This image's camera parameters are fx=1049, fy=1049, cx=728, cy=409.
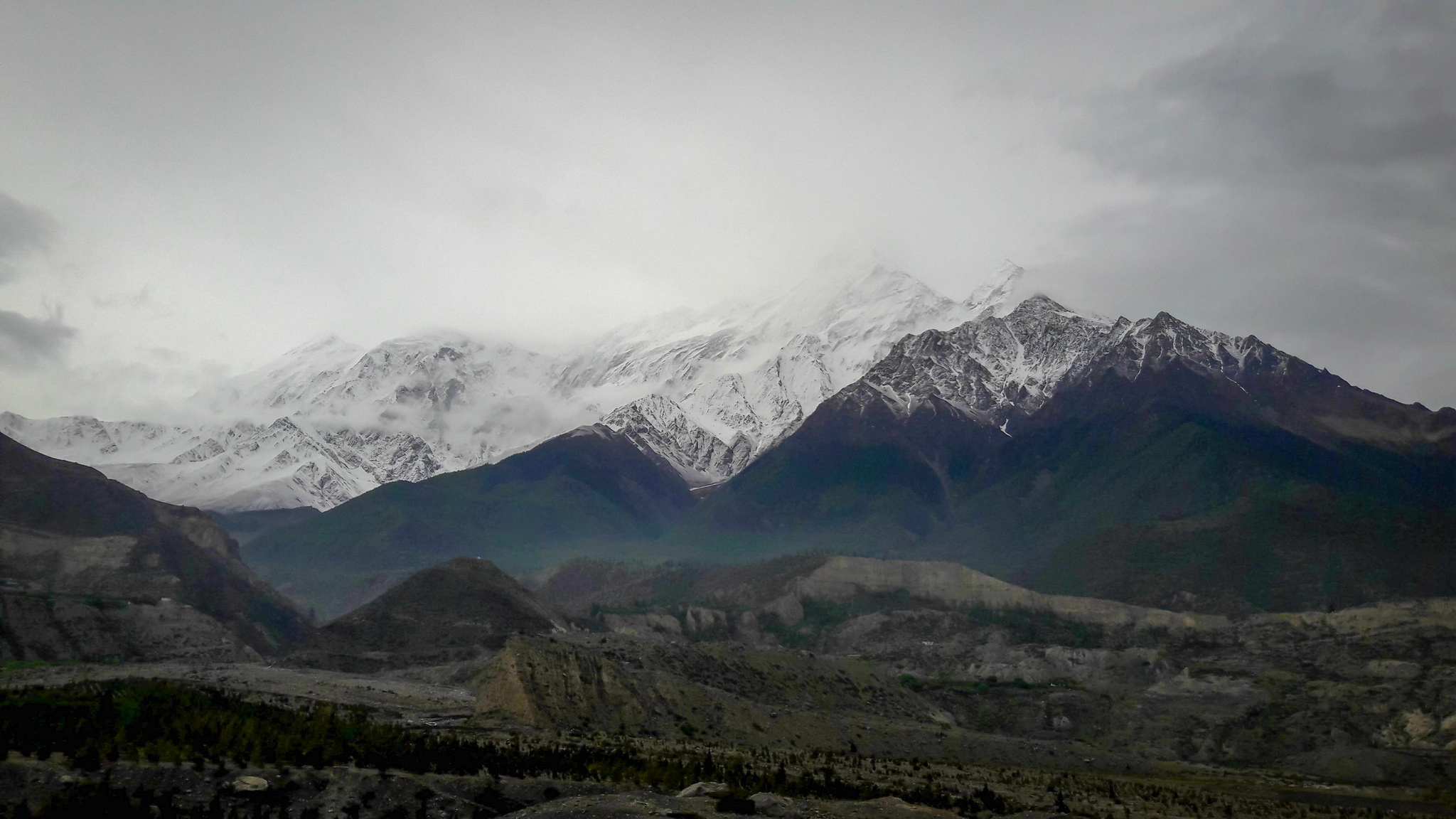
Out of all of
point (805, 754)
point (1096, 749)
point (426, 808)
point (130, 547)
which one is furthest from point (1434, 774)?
point (130, 547)

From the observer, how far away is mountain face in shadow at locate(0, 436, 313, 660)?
330ft

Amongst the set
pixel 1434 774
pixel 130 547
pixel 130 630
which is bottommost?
pixel 1434 774

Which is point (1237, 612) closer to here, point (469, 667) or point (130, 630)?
point (469, 667)

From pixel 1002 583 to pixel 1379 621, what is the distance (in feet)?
220

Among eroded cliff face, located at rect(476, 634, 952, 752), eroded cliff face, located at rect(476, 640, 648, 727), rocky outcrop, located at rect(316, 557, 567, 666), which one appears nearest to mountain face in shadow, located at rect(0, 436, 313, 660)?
rocky outcrop, located at rect(316, 557, 567, 666)

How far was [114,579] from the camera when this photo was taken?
13062cm

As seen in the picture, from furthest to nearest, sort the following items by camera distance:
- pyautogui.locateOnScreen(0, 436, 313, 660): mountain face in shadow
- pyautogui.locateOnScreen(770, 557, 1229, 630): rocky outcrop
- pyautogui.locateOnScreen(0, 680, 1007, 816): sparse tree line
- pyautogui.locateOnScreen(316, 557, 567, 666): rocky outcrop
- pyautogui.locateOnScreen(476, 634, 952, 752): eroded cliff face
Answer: pyautogui.locateOnScreen(770, 557, 1229, 630): rocky outcrop < pyautogui.locateOnScreen(316, 557, 567, 666): rocky outcrop < pyautogui.locateOnScreen(0, 436, 313, 660): mountain face in shadow < pyautogui.locateOnScreen(476, 634, 952, 752): eroded cliff face < pyautogui.locateOnScreen(0, 680, 1007, 816): sparse tree line

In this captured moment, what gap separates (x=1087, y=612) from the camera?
518ft

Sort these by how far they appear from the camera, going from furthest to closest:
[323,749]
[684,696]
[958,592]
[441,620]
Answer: [958,592] → [441,620] → [684,696] → [323,749]

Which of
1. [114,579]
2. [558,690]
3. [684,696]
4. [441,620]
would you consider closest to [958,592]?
[441,620]

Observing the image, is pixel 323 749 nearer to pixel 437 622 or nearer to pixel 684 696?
pixel 684 696

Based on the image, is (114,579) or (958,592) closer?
(114,579)

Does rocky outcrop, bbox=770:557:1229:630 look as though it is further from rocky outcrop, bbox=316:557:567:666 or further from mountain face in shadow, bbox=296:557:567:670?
rocky outcrop, bbox=316:557:567:666

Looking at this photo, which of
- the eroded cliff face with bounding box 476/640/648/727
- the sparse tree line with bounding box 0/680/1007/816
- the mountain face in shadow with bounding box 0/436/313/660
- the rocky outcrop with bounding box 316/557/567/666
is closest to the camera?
the sparse tree line with bounding box 0/680/1007/816
